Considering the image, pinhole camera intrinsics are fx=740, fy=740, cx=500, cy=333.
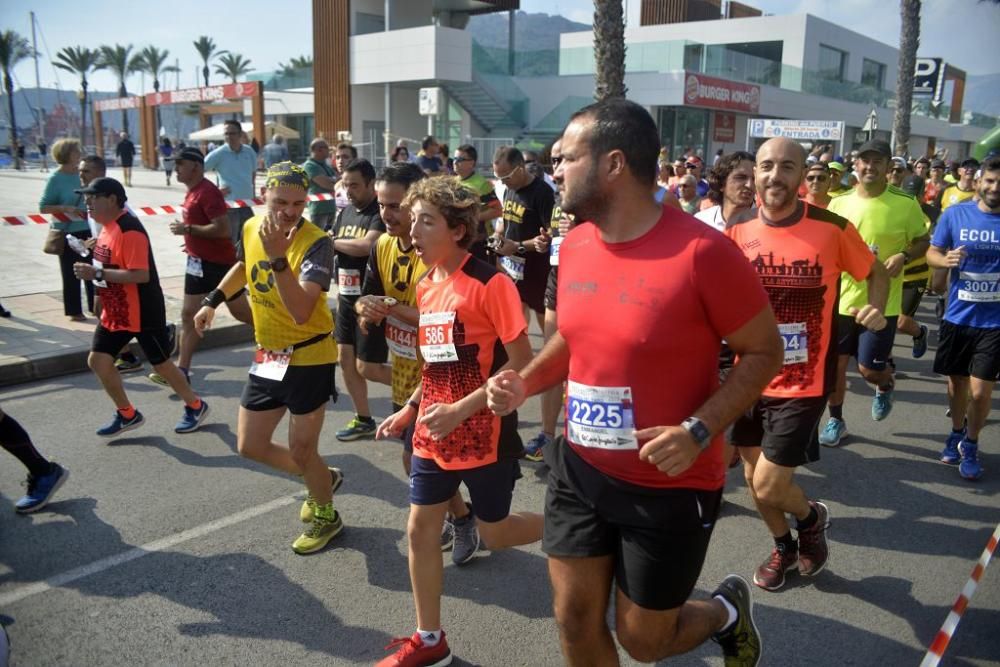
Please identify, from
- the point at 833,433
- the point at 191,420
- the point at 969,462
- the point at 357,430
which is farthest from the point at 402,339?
the point at 969,462

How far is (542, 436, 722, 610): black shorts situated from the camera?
2219 millimetres

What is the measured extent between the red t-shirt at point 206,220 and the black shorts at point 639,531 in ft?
17.7

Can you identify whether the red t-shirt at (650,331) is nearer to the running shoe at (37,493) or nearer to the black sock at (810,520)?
the black sock at (810,520)

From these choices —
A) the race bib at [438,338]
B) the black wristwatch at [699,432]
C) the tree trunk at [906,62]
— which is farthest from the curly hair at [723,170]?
the tree trunk at [906,62]

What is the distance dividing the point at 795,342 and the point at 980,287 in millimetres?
2391

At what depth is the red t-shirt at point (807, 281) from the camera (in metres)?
3.58

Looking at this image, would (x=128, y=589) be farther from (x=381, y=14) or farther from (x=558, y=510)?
(x=381, y=14)

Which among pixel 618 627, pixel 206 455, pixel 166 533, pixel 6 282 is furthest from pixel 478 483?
pixel 6 282

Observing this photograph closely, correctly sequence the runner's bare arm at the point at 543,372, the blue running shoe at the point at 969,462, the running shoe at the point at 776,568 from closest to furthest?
the runner's bare arm at the point at 543,372 < the running shoe at the point at 776,568 < the blue running shoe at the point at 969,462

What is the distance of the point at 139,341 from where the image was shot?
555cm

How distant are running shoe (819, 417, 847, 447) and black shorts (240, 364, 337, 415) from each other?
400 centimetres

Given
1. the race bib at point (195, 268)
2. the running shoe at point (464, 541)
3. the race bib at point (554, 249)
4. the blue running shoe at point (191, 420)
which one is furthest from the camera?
the race bib at point (195, 268)

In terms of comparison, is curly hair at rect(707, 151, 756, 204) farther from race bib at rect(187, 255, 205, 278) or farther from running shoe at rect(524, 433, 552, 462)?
race bib at rect(187, 255, 205, 278)

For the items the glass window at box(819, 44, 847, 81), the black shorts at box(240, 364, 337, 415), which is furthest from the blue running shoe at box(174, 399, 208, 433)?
the glass window at box(819, 44, 847, 81)
